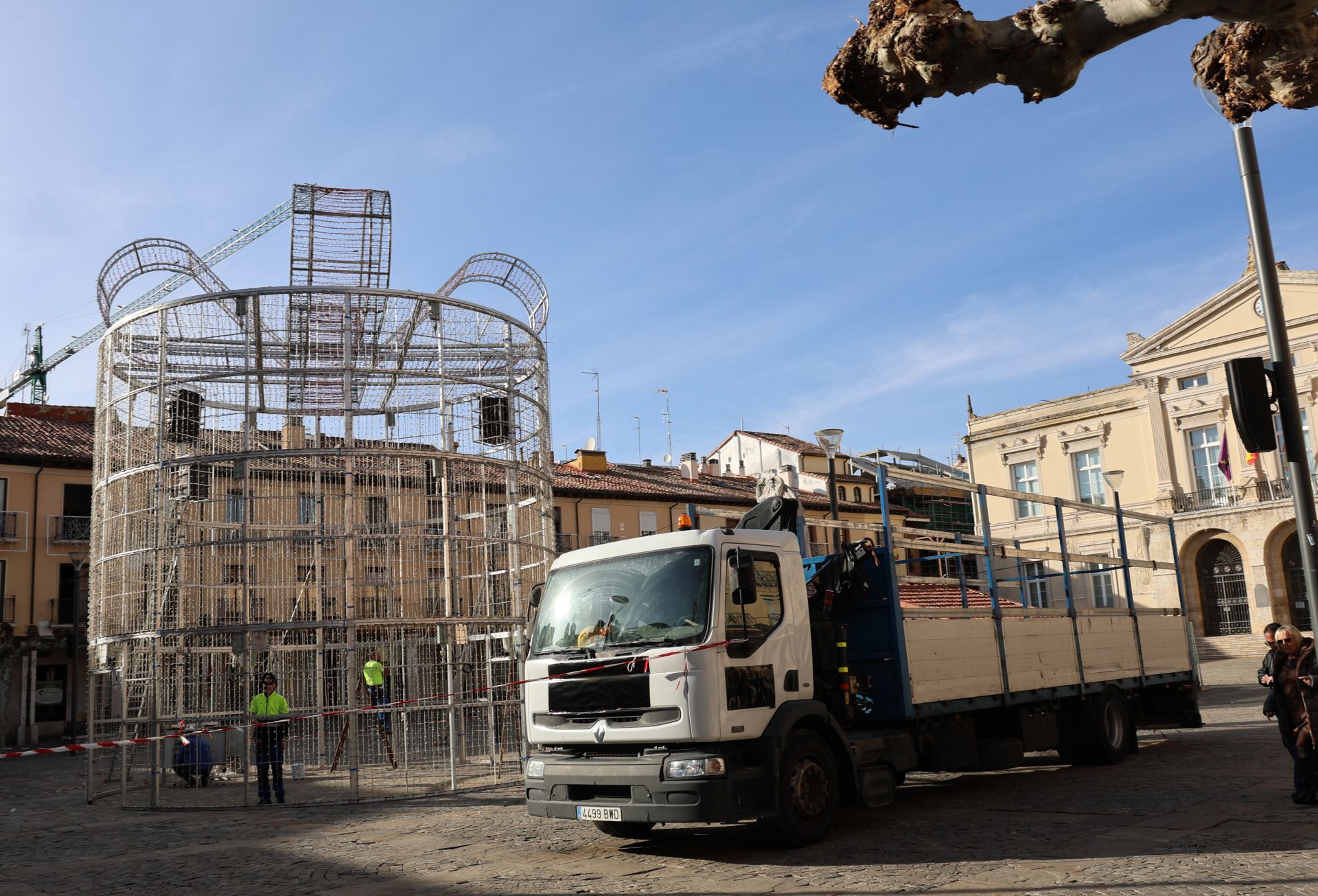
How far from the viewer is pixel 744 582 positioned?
9438 millimetres

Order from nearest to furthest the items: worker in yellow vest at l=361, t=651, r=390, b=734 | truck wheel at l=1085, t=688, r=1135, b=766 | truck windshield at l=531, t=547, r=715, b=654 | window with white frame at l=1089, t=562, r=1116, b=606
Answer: truck windshield at l=531, t=547, r=715, b=654, truck wheel at l=1085, t=688, r=1135, b=766, window with white frame at l=1089, t=562, r=1116, b=606, worker in yellow vest at l=361, t=651, r=390, b=734

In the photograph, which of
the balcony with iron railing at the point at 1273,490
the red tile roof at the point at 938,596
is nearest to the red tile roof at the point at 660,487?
the balcony with iron railing at the point at 1273,490

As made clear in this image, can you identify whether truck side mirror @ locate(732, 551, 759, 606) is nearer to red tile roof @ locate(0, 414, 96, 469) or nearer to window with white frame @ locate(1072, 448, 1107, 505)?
red tile roof @ locate(0, 414, 96, 469)

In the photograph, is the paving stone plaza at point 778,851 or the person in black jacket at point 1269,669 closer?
the paving stone plaza at point 778,851

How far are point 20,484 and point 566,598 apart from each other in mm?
37159

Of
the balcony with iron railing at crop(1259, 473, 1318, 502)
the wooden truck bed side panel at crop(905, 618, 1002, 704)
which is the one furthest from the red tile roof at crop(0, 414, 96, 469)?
the balcony with iron railing at crop(1259, 473, 1318, 502)

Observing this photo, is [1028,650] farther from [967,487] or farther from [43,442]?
[43,442]

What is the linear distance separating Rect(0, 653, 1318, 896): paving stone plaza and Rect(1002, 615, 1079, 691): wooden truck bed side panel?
3.88ft

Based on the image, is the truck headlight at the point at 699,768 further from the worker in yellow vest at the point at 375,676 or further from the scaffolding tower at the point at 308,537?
the worker in yellow vest at the point at 375,676

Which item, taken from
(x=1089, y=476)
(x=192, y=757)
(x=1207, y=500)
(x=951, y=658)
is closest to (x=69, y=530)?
(x=192, y=757)

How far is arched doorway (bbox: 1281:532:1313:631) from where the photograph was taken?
145 ft

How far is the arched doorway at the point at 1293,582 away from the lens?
44.1 m

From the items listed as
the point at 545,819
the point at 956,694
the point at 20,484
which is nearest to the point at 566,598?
the point at 545,819

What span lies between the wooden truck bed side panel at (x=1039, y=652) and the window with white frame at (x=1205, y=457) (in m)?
37.5
